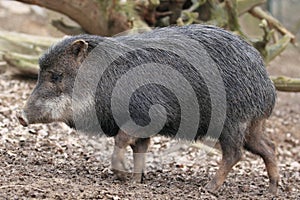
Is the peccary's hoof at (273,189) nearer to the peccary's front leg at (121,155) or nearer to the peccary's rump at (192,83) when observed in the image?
the peccary's rump at (192,83)

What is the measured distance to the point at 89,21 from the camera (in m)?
6.96

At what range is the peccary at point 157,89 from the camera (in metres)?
4.30

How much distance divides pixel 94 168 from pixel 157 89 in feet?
3.08

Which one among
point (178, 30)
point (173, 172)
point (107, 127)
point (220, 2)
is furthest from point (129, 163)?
point (220, 2)

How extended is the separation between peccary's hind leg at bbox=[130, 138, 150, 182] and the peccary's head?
22.1 inches

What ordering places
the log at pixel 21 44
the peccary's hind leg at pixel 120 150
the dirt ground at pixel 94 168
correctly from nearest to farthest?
the dirt ground at pixel 94 168 < the peccary's hind leg at pixel 120 150 < the log at pixel 21 44

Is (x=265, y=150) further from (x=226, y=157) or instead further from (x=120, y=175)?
(x=120, y=175)

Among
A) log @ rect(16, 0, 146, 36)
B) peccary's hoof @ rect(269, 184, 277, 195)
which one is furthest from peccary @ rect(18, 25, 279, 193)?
log @ rect(16, 0, 146, 36)

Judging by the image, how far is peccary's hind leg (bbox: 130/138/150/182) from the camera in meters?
4.55

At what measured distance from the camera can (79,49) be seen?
4383mm

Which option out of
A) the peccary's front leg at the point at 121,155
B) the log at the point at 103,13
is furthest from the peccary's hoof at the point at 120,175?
the log at the point at 103,13

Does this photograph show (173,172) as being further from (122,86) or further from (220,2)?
(220,2)

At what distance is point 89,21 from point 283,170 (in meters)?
2.67

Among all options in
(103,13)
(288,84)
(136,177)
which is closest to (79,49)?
(136,177)
